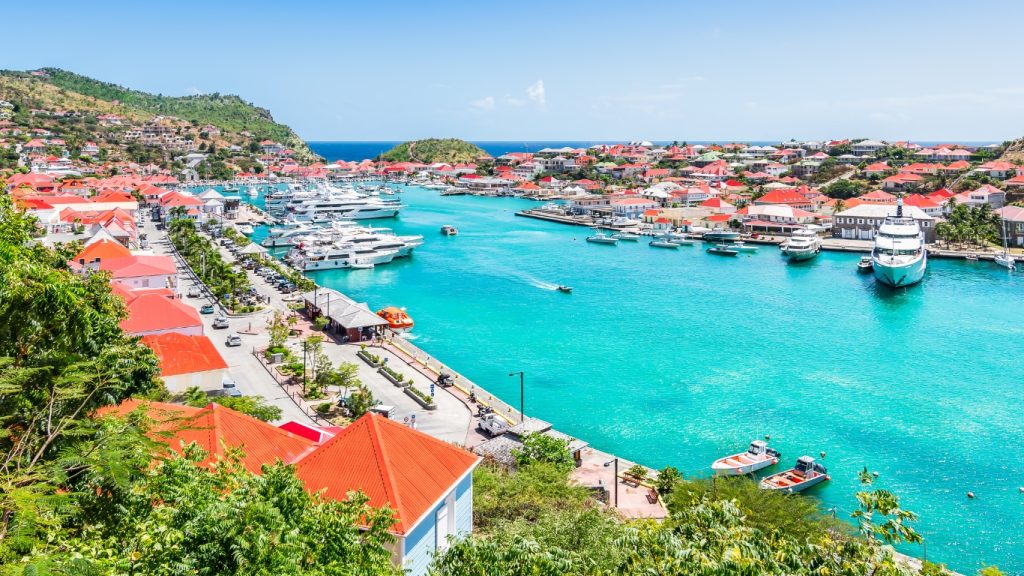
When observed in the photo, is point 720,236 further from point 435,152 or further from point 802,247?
point 435,152

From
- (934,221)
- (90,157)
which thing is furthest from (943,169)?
(90,157)

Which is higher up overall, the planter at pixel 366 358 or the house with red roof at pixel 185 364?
the house with red roof at pixel 185 364

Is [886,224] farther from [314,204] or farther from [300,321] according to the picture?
[314,204]

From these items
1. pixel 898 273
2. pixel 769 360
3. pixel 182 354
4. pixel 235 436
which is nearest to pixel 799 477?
pixel 769 360

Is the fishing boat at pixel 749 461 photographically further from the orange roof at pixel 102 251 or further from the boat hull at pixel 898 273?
the orange roof at pixel 102 251

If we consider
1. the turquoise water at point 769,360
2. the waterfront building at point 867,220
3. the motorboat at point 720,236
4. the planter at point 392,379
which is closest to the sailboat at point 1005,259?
the turquoise water at point 769,360

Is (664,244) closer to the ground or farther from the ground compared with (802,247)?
closer to the ground
